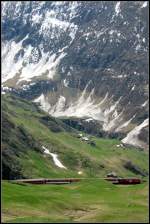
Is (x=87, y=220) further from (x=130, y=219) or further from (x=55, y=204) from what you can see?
(x=55, y=204)

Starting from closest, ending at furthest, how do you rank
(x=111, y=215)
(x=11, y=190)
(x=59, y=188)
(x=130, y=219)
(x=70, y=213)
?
(x=130, y=219) < (x=111, y=215) < (x=70, y=213) < (x=11, y=190) < (x=59, y=188)

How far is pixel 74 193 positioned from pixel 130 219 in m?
50.7

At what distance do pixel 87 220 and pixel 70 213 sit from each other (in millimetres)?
15619

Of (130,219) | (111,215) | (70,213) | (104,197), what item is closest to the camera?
(130,219)

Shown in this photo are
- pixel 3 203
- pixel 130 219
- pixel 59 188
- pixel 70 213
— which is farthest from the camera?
pixel 59 188

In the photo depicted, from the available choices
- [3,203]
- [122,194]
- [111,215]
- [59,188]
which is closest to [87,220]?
[111,215]

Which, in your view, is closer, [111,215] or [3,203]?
[111,215]

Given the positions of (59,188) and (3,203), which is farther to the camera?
(59,188)

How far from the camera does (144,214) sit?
80688 mm

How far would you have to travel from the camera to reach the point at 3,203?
283 ft

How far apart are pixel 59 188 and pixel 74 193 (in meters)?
15.0

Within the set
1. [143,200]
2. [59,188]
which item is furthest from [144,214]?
[59,188]

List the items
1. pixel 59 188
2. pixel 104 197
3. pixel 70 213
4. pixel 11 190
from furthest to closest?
pixel 59 188 → pixel 104 197 → pixel 11 190 → pixel 70 213

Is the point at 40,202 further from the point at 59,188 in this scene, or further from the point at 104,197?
the point at 59,188
